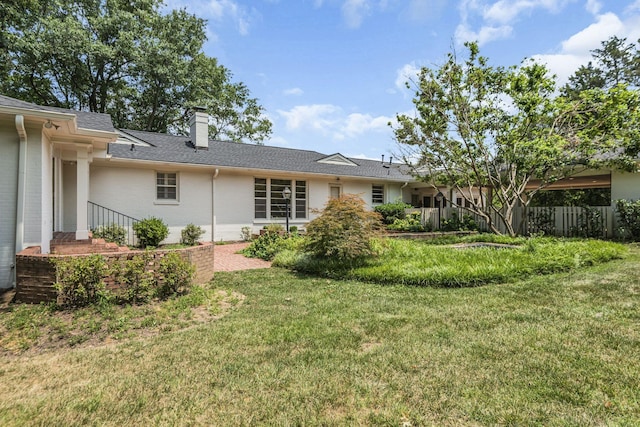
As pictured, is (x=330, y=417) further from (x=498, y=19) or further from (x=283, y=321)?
(x=498, y=19)

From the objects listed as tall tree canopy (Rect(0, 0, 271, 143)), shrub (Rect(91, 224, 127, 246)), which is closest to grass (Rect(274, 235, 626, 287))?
shrub (Rect(91, 224, 127, 246))

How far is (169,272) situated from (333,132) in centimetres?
1958

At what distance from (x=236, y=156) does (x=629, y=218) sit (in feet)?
51.2

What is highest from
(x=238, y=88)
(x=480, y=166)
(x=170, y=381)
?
(x=238, y=88)

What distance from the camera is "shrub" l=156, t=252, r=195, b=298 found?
217 inches

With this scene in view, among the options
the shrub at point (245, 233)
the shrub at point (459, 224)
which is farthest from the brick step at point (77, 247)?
the shrub at point (459, 224)

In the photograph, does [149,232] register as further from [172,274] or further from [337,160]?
[337,160]

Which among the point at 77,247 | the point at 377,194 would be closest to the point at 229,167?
the point at 77,247

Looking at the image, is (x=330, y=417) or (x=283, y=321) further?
(x=283, y=321)

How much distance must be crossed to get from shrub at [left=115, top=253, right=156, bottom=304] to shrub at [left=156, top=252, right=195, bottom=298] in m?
0.19

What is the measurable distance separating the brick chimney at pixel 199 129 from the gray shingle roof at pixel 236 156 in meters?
0.28

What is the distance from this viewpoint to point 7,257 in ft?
18.9

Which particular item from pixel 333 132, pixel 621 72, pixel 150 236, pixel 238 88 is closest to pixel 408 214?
pixel 333 132

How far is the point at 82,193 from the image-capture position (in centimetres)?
757
